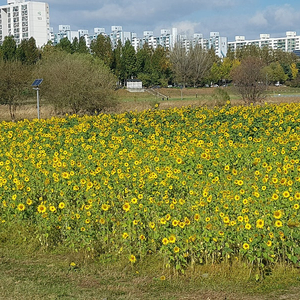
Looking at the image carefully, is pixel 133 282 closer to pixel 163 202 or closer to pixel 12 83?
pixel 163 202

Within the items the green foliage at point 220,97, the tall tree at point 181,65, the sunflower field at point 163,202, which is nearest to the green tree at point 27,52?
the tall tree at point 181,65

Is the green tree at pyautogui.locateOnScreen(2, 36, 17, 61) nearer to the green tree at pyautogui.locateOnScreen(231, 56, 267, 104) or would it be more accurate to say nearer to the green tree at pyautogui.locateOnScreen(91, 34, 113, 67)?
the green tree at pyautogui.locateOnScreen(91, 34, 113, 67)

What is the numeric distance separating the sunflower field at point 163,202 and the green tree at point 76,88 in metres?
20.6

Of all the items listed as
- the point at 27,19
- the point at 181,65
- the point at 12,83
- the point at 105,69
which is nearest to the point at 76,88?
the point at 12,83

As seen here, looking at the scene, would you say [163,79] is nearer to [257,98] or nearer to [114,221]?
[257,98]

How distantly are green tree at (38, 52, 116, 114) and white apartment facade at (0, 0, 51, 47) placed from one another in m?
91.8

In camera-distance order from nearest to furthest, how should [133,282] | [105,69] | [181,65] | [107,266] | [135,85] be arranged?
[133,282] < [107,266] < [105,69] < [135,85] < [181,65]

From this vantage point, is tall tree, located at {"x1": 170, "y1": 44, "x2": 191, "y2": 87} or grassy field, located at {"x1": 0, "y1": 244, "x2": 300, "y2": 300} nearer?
grassy field, located at {"x1": 0, "y1": 244, "x2": 300, "y2": 300}

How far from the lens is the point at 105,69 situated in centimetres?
3353

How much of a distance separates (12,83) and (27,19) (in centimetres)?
9509

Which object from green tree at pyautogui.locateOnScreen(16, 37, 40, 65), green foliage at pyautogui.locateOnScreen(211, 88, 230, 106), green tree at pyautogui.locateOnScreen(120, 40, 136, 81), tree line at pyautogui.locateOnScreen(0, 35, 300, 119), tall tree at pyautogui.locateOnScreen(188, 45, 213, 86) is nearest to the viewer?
tree line at pyautogui.locateOnScreen(0, 35, 300, 119)

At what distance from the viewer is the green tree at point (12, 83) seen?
2900cm

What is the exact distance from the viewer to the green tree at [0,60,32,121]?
95.1ft

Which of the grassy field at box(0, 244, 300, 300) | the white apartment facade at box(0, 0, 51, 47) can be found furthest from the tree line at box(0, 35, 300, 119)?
the white apartment facade at box(0, 0, 51, 47)
